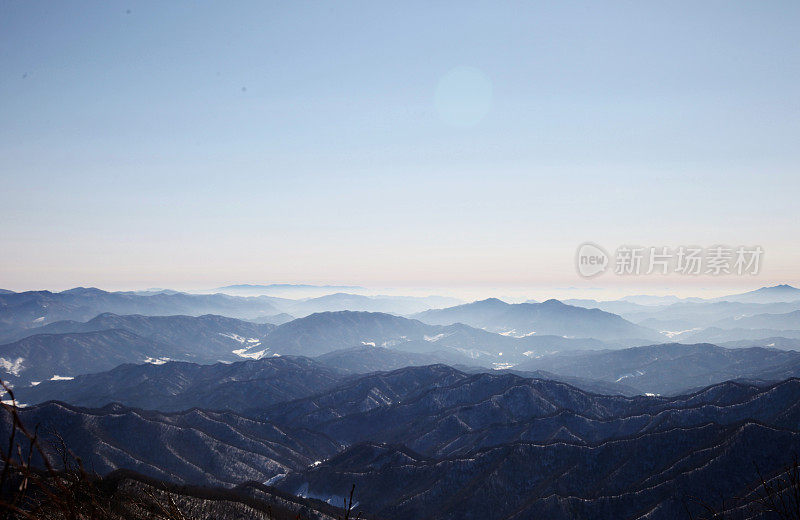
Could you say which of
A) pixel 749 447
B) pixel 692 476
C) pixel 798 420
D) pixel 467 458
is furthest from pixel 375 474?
pixel 798 420

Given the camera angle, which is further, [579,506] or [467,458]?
[467,458]

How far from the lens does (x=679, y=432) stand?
555ft

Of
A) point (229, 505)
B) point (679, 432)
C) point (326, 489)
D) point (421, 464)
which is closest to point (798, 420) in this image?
point (679, 432)

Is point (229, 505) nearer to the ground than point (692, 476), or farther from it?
nearer to the ground

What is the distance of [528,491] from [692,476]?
53366mm

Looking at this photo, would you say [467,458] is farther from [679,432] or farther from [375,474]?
[679,432]

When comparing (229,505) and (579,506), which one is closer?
(229,505)

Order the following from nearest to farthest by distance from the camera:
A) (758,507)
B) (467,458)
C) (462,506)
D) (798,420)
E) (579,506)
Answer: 1. (758,507)
2. (579,506)
3. (462,506)
4. (798,420)
5. (467,458)

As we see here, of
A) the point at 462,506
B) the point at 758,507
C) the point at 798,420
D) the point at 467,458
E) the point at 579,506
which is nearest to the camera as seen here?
the point at 758,507

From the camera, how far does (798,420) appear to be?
170250mm

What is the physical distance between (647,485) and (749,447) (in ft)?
111

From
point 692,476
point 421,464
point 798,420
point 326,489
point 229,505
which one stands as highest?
point 798,420

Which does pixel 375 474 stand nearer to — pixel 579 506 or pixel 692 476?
pixel 579 506

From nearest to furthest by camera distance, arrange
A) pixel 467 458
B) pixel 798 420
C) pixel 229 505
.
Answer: pixel 229 505
pixel 798 420
pixel 467 458
